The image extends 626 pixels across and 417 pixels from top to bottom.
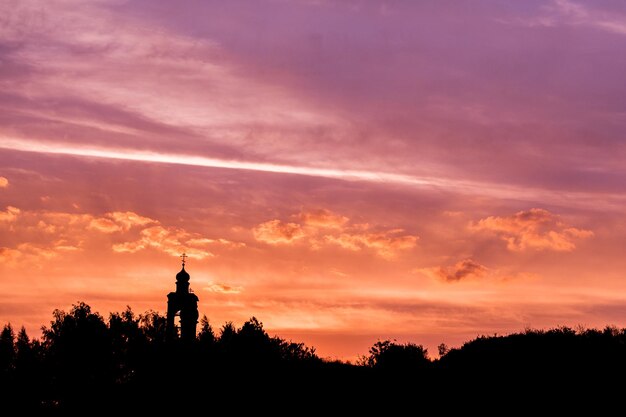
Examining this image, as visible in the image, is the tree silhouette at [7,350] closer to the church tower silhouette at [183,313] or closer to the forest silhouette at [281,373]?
the forest silhouette at [281,373]

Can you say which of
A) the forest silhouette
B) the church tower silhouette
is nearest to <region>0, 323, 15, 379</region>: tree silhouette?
the forest silhouette

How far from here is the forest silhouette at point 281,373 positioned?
50781mm

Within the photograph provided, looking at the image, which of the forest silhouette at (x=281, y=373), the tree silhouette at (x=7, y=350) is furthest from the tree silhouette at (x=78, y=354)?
the tree silhouette at (x=7, y=350)

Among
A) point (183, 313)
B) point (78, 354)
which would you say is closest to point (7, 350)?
point (78, 354)

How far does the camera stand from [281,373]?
65625 mm

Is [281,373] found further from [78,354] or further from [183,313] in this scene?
[78,354]

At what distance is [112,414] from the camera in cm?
6531

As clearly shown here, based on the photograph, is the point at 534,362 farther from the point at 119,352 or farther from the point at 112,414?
the point at 119,352

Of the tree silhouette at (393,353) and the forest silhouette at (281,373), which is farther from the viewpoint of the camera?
the tree silhouette at (393,353)

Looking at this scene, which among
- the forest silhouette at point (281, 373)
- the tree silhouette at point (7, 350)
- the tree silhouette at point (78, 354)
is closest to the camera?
the forest silhouette at point (281, 373)

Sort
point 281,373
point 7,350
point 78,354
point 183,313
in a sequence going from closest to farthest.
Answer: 1. point 281,373
2. point 183,313
3. point 78,354
4. point 7,350

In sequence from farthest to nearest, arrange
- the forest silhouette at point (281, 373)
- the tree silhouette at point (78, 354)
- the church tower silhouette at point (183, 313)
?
the tree silhouette at point (78, 354)
the church tower silhouette at point (183, 313)
the forest silhouette at point (281, 373)

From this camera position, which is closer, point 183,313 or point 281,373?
point 281,373

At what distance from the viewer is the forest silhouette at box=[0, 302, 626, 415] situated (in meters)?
50.8
